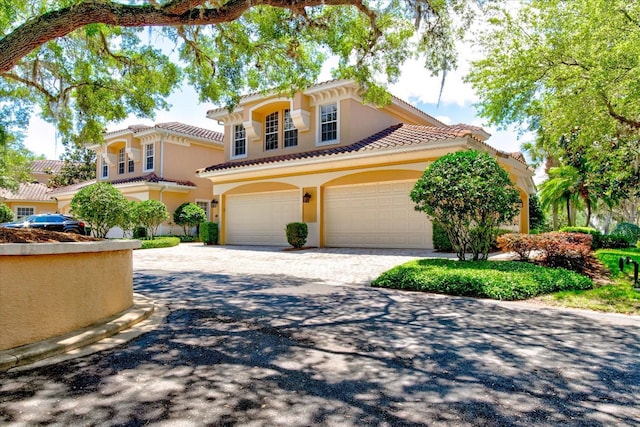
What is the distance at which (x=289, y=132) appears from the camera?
785 inches

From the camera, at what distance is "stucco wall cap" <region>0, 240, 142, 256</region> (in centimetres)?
392

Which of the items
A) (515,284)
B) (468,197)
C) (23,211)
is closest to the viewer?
(515,284)

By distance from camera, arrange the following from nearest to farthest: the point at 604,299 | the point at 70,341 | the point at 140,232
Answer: the point at 70,341
the point at 604,299
the point at 140,232

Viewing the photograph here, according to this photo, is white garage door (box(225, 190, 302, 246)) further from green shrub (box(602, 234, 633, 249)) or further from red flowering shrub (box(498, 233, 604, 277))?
green shrub (box(602, 234, 633, 249))

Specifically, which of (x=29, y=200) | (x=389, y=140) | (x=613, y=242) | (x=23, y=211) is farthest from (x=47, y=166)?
(x=613, y=242)

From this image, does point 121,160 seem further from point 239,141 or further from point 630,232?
point 630,232

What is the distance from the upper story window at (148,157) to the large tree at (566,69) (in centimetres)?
2086

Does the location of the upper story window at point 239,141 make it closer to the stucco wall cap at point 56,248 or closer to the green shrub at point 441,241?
the green shrub at point 441,241

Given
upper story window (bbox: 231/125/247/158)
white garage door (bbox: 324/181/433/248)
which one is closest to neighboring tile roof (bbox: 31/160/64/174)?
upper story window (bbox: 231/125/247/158)

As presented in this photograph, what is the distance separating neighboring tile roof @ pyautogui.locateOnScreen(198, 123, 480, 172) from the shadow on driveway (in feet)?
29.8

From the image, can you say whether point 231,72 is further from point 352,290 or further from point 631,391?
point 631,391

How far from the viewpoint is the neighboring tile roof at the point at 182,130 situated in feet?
82.2

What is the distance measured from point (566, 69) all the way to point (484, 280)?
6.44 metres

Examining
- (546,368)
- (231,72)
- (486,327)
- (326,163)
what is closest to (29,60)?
(231,72)
